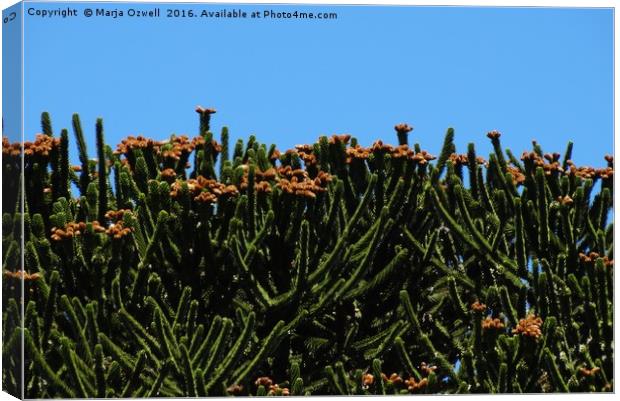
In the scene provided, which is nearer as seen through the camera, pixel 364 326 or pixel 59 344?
pixel 59 344

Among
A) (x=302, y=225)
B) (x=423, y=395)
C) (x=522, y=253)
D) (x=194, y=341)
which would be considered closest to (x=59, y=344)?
(x=194, y=341)

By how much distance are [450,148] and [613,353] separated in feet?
5.53

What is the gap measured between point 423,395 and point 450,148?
5.36ft

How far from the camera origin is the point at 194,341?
9734 mm

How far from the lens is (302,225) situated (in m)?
10.1

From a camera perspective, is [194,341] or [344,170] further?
[344,170]

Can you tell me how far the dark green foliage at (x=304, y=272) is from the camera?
9836mm

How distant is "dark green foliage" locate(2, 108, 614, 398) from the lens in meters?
9.84

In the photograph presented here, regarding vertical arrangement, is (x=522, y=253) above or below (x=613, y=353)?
above

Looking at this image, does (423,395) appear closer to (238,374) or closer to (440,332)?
(440,332)

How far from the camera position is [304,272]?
10211 millimetres

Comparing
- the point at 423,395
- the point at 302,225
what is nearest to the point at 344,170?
the point at 302,225

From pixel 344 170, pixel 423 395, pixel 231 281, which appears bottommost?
pixel 423 395

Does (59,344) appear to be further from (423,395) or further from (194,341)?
(423,395)
